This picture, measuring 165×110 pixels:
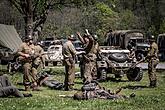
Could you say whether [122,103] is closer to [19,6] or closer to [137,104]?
[137,104]

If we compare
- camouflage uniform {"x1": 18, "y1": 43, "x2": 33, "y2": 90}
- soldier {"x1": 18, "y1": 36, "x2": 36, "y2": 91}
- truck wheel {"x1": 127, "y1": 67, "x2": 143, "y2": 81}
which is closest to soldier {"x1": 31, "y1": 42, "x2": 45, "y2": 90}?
soldier {"x1": 18, "y1": 36, "x2": 36, "y2": 91}

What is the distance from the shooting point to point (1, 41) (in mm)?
30438


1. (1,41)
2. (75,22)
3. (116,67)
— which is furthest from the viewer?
(75,22)

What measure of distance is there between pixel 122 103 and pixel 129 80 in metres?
9.28

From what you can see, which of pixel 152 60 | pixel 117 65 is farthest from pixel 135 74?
pixel 152 60

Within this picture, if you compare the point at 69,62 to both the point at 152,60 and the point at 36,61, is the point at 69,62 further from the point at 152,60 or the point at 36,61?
the point at 152,60

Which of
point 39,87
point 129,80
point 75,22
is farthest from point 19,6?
point 75,22

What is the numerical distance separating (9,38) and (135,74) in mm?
12170

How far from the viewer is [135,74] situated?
2225 cm

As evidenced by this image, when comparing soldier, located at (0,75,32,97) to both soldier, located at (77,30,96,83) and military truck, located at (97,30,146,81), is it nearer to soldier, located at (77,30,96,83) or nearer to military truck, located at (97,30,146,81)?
soldier, located at (77,30,96,83)

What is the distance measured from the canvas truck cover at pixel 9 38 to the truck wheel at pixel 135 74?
36.2 feet

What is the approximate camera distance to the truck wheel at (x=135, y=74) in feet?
71.8

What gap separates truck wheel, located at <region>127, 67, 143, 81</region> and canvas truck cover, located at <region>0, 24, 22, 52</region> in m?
11.0

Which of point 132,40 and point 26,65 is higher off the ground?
point 132,40
